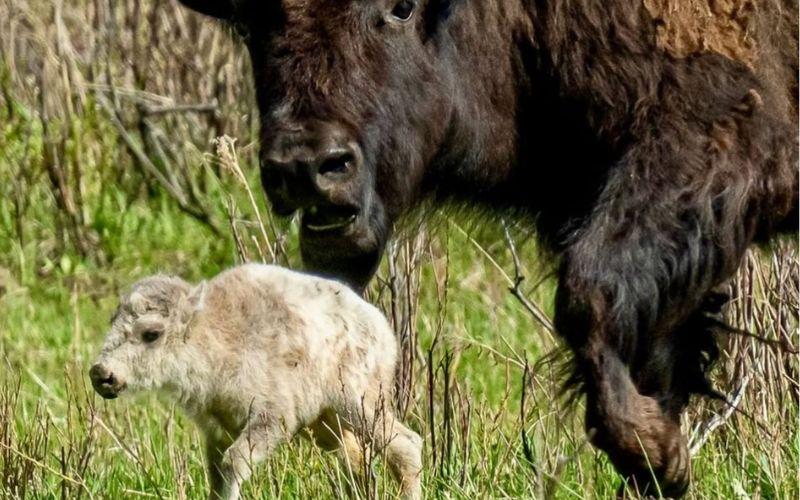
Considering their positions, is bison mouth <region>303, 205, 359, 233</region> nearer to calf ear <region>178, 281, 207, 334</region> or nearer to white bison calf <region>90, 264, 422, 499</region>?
white bison calf <region>90, 264, 422, 499</region>

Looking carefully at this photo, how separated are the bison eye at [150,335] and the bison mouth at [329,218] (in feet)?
1.89

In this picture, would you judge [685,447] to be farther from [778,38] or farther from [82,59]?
[82,59]

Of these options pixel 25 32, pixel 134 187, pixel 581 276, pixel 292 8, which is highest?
pixel 292 8

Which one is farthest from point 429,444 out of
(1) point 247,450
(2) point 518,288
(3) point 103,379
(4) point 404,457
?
(3) point 103,379

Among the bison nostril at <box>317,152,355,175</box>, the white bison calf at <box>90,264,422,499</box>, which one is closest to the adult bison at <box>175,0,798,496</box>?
A: the bison nostril at <box>317,152,355,175</box>

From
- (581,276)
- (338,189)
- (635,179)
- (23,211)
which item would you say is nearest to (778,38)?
(635,179)

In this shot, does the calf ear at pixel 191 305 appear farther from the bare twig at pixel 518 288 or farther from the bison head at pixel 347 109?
the bare twig at pixel 518 288

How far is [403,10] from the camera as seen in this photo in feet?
17.1

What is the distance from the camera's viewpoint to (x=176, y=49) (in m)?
10.9

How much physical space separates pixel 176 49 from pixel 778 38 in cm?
611

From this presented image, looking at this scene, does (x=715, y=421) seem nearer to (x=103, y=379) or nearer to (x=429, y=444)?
(x=429, y=444)

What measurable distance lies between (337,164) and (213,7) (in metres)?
0.88

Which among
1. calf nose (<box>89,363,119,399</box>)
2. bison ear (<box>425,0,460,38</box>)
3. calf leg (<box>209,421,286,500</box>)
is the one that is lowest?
calf leg (<box>209,421,286,500</box>)

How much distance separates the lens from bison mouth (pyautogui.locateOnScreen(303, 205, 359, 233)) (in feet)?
16.3
